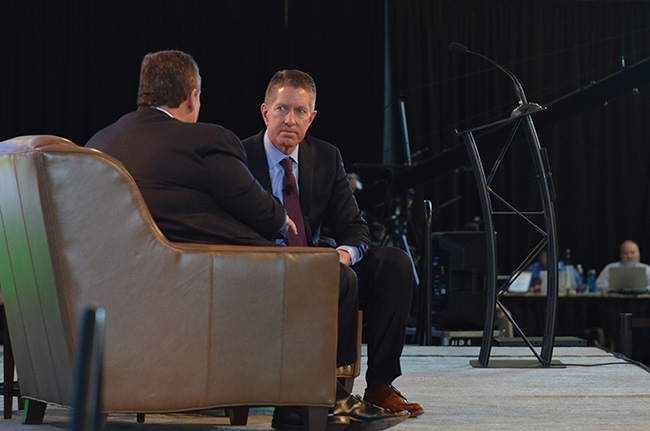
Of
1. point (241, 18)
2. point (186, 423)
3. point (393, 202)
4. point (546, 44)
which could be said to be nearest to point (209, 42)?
point (241, 18)

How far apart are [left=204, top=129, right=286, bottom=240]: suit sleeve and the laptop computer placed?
5.42 meters

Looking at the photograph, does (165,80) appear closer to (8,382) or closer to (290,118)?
(290,118)

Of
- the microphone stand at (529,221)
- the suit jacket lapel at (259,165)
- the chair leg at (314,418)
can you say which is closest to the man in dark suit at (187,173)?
the chair leg at (314,418)

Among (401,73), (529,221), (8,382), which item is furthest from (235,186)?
(401,73)

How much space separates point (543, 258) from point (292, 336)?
652 cm

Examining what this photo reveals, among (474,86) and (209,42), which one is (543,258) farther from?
(209,42)

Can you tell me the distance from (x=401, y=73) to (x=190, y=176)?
7100 mm

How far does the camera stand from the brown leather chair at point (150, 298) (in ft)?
5.94

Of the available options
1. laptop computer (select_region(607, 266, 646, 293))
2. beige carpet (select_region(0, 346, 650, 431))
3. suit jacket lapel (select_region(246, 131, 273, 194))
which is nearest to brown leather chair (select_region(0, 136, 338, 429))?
beige carpet (select_region(0, 346, 650, 431))

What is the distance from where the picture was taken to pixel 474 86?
351 inches

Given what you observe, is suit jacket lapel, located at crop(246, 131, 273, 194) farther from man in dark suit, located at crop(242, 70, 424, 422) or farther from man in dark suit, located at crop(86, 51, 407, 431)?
man in dark suit, located at crop(86, 51, 407, 431)

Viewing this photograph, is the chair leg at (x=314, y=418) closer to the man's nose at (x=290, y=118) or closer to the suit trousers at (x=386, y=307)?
the suit trousers at (x=386, y=307)

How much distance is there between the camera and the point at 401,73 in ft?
28.9

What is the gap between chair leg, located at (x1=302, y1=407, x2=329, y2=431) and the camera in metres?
1.94
